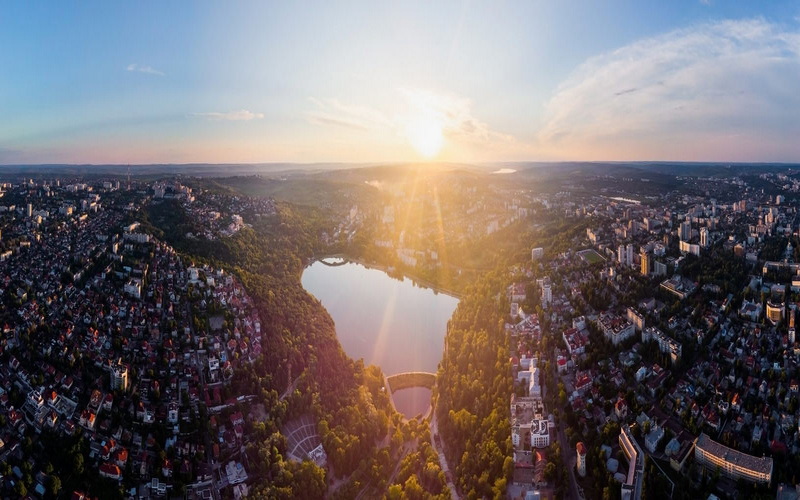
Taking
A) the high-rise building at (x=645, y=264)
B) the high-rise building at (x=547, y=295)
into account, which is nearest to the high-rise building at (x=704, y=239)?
the high-rise building at (x=645, y=264)

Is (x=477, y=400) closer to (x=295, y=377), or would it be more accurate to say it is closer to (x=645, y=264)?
(x=295, y=377)

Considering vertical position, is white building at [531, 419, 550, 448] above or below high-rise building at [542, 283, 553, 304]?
below

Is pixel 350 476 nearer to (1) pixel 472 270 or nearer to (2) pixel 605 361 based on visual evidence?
(2) pixel 605 361

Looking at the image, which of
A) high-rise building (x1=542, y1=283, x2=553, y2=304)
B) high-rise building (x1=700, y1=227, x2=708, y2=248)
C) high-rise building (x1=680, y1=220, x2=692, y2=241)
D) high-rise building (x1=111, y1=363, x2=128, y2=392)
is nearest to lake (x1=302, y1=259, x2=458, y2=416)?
Answer: high-rise building (x1=542, y1=283, x2=553, y2=304)

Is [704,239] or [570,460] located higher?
[704,239]

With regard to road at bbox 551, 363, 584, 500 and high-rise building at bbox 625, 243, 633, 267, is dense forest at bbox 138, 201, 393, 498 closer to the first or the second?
road at bbox 551, 363, 584, 500

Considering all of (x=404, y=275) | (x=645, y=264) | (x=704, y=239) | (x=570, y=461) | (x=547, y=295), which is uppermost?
(x=704, y=239)

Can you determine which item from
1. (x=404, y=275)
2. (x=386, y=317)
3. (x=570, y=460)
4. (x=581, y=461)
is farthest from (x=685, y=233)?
(x=581, y=461)

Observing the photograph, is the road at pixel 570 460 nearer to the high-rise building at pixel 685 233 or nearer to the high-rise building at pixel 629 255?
the high-rise building at pixel 629 255
